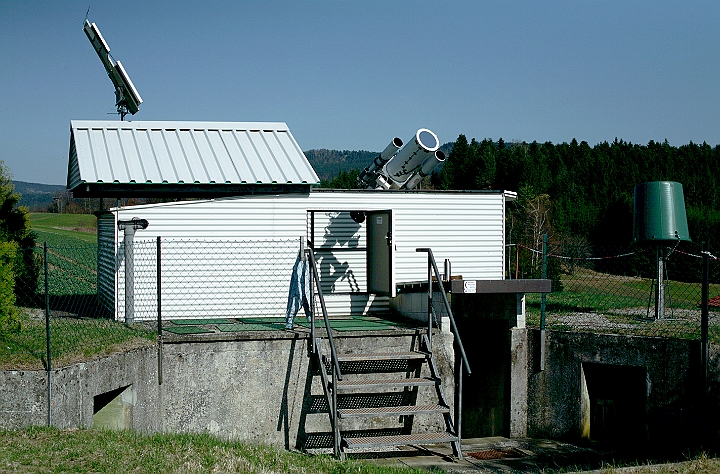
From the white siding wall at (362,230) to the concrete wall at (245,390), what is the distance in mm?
2805

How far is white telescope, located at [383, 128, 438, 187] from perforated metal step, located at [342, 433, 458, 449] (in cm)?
644

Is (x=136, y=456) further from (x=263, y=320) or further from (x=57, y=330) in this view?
(x=263, y=320)

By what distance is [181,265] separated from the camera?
45.1 ft

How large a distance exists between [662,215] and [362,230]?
5726 mm

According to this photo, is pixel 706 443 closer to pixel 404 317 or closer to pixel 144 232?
pixel 404 317

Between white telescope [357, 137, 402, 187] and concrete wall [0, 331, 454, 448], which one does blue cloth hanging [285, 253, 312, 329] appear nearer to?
concrete wall [0, 331, 454, 448]

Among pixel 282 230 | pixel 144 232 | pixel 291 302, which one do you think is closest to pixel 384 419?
pixel 291 302

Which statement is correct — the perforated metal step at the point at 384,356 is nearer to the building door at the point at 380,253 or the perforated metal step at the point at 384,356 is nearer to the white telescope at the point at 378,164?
the building door at the point at 380,253

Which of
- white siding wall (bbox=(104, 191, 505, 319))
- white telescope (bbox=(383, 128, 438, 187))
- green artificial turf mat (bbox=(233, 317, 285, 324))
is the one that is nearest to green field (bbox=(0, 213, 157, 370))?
white siding wall (bbox=(104, 191, 505, 319))

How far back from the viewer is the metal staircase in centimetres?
1087

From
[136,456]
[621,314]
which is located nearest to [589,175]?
[621,314]

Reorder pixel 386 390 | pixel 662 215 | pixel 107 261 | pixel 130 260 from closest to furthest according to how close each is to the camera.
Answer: pixel 386 390
pixel 130 260
pixel 662 215
pixel 107 261

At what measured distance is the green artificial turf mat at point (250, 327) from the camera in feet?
39.9

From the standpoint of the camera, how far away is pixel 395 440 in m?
10.7
